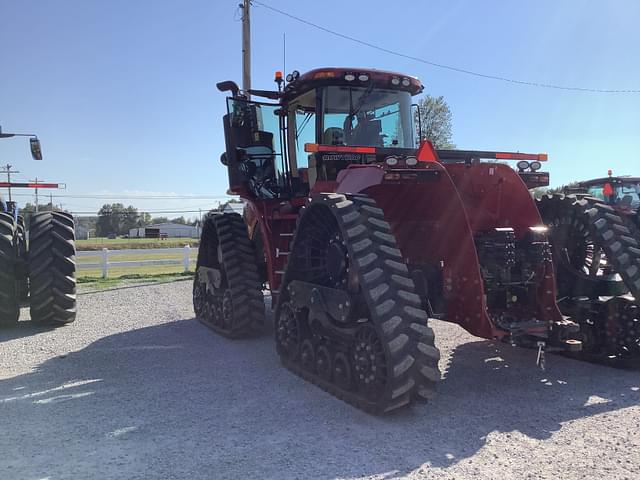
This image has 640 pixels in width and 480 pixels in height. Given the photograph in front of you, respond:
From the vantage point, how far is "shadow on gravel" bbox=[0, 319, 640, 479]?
11.2ft

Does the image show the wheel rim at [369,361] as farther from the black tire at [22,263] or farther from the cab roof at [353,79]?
the black tire at [22,263]

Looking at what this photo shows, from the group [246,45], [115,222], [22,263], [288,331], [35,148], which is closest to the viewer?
[288,331]

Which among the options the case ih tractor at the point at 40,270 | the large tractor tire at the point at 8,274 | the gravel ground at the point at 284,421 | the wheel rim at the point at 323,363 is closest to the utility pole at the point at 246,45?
the case ih tractor at the point at 40,270

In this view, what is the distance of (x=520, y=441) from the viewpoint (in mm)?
3680

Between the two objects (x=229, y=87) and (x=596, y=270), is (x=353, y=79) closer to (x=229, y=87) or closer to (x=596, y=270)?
(x=229, y=87)

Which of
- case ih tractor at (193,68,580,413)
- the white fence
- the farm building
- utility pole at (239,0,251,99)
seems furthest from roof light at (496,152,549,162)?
the farm building

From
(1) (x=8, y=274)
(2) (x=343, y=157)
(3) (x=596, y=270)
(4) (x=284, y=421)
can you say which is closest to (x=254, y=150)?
(2) (x=343, y=157)

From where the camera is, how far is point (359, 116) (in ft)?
20.2

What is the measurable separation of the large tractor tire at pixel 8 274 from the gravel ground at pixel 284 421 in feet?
6.14

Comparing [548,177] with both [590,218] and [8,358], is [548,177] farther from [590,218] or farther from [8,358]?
[8,358]

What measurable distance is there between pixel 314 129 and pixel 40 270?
4.76 meters

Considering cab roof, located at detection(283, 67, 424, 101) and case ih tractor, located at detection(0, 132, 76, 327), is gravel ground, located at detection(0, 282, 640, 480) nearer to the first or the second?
case ih tractor, located at detection(0, 132, 76, 327)

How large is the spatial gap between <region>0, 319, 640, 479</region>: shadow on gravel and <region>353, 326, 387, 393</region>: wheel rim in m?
0.28

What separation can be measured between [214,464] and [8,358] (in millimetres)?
4289
